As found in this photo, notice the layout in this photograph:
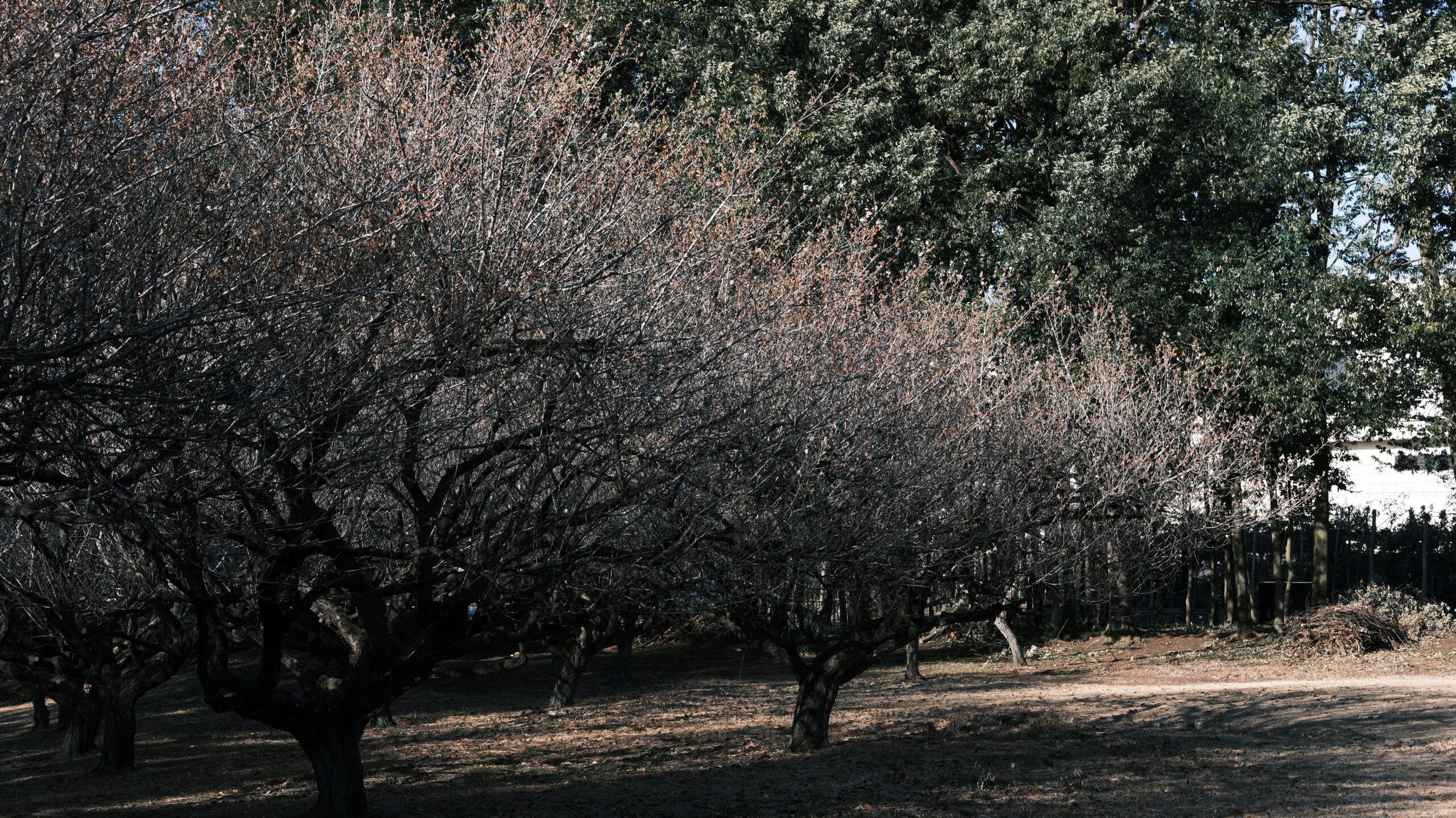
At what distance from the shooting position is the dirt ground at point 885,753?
36.5 feet

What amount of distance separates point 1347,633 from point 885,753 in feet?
39.4

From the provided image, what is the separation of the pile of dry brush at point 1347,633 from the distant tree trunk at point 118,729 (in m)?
18.7

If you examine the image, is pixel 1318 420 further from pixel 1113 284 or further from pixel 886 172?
pixel 886 172

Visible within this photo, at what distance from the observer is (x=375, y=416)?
24.3 feet

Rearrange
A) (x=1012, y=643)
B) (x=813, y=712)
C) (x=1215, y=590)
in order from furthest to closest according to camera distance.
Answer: (x=1215, y=590), (x=1012, y=643), (x=813, y=712)

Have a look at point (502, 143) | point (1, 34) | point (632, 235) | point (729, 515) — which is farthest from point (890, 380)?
point (1, 34)

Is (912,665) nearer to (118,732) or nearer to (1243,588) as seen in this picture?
(1243,588)

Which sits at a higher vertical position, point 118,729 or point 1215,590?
point 1215,590

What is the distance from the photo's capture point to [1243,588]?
2450 centimetres

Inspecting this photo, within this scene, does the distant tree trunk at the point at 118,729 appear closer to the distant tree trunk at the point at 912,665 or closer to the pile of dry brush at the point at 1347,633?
the distant tree trunk at the point at 912,665

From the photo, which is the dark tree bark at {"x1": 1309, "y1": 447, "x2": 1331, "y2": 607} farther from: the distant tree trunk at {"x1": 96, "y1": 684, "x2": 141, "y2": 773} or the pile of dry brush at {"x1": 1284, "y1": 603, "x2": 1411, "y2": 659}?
the distant tree trunk at {"x1": 96, "y1": 684, "x2": 141, "y2": 773}

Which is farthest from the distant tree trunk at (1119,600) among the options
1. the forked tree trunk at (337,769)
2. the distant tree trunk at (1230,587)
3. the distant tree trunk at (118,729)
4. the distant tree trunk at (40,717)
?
the distant tree trunk at (40,717)

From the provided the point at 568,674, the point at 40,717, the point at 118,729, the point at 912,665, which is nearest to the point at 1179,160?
the point at 912,665

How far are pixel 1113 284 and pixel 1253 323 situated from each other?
2442mm
